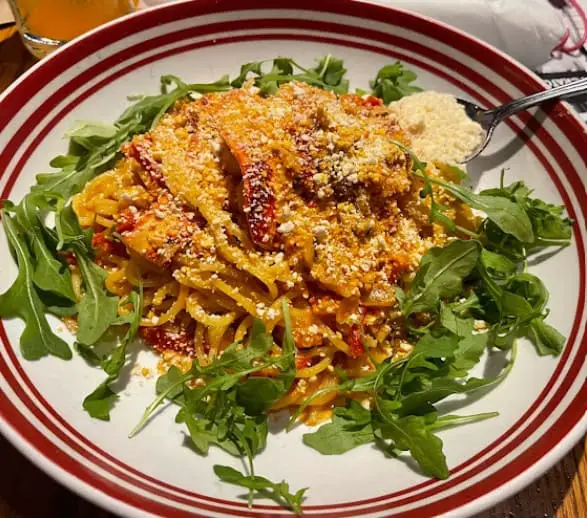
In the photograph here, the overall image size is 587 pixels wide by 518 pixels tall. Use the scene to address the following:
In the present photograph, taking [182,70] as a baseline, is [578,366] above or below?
below

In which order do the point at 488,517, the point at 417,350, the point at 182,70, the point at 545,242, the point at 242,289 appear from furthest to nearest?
the point at 182,70 < the point at 545,242 < the point at 242,289 < the point at 417,350 < the point at 488,517

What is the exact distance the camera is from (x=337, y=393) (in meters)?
2.20

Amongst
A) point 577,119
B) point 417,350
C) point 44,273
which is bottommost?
point 417,350

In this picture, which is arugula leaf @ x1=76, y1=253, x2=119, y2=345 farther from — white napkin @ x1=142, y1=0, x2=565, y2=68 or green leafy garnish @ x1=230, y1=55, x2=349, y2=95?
white napkin @ x1=142, y1=0, x2=565, y2=68

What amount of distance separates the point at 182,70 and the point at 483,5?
1939 millimetres

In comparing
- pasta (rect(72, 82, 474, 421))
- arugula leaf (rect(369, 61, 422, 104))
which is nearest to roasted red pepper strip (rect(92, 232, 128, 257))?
pasta (rect(72, 82, 474, 421))

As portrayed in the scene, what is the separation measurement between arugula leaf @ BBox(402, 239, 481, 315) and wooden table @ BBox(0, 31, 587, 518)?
71cm

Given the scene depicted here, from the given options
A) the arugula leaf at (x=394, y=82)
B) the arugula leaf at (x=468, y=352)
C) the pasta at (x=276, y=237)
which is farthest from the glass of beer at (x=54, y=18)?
the arugula leaf at (x=468, y=352)

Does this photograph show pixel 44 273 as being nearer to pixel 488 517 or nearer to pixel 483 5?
pixel 488 517

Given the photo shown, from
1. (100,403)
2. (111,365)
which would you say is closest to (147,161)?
(111,365)

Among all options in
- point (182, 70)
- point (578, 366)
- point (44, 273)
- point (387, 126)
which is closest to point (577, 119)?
point (387, 126)

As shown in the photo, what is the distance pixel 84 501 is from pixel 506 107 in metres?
2.41

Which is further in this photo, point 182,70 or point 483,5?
point 483,5

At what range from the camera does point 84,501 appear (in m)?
1.89
